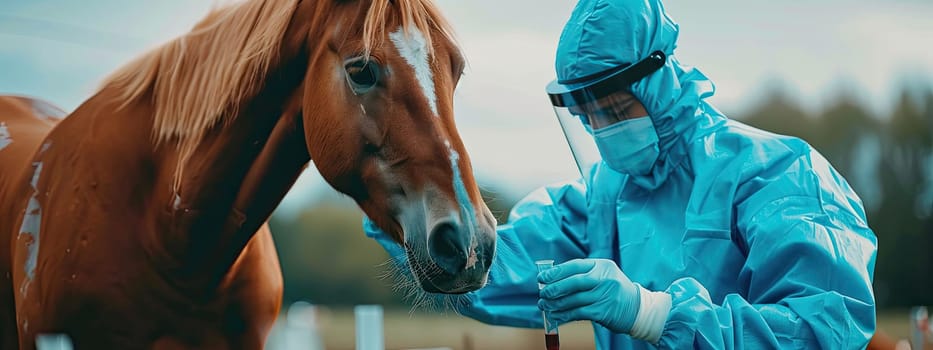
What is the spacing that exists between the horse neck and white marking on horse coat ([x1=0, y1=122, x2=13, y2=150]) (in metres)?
0.76

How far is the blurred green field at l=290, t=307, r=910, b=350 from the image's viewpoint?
11188 mm

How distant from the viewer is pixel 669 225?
191cm

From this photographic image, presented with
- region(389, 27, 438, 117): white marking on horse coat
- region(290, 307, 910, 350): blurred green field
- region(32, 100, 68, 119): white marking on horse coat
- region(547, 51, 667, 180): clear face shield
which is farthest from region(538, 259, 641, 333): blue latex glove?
region(290, 307, 910, 350): blurred green field

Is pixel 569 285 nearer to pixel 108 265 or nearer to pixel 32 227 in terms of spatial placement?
pixel 108 265

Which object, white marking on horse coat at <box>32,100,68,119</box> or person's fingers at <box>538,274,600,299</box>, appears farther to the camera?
white marking on horse coat at <box>32,100,68,119</box>

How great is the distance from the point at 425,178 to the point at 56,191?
89 centimetres

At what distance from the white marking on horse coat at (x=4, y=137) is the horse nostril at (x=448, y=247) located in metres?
1.41

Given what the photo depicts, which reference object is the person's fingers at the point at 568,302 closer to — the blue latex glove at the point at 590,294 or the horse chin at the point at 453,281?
the blue latex glove at the point at 590,294

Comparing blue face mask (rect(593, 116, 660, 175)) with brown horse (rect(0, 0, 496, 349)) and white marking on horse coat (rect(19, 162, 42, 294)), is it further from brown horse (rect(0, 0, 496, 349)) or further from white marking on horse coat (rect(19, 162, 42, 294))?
white marking on horse coat (rect(19, 162, 42, 294))

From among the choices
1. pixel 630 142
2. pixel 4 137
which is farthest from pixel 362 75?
pixel 4 137

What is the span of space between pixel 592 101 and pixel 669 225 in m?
0.33

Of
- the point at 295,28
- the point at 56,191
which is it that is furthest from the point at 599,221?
the point at 56,191

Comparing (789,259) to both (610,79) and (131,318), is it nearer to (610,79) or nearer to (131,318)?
(610,79)

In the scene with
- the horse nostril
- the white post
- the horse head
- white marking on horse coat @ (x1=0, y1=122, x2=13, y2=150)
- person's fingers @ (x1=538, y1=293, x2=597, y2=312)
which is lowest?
the white post
